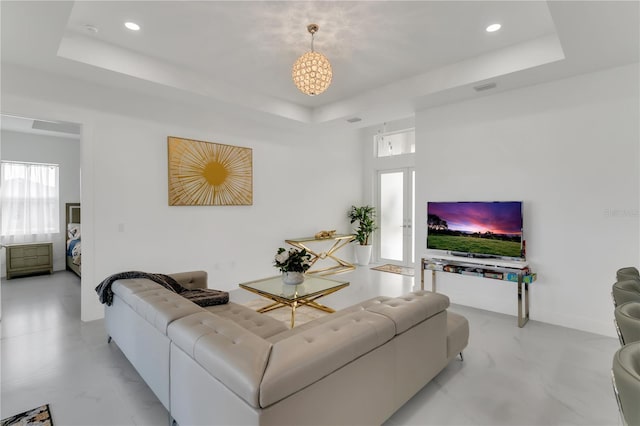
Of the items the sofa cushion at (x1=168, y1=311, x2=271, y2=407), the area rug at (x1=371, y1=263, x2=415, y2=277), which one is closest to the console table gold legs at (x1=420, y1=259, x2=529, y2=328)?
the area rug at (x1=371, y1=263, x2=415, y2=277)

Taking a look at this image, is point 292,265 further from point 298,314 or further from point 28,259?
point 28,259

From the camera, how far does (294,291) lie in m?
3.49

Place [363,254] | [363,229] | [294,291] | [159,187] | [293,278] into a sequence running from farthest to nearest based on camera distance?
1. [363,254]
2. [363,229]
3. [159,187]
4. [293,278]
5. [294,291]

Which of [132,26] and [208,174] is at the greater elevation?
[132,26]

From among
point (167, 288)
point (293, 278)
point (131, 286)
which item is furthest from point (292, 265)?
point (131, 286)

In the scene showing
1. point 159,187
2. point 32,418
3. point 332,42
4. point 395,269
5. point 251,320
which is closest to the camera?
point 32,418

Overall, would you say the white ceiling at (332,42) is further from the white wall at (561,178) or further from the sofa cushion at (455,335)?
the sofa cushion at (455,335)

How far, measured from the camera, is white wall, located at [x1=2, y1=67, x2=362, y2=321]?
377cm

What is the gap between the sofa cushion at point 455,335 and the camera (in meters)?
2.52

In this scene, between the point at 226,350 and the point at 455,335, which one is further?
the point at 455,335

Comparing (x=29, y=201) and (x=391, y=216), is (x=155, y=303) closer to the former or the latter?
(x=391, y=216)

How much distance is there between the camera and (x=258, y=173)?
5523 millimetres

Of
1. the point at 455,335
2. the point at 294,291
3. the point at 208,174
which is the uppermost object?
the point at 208,174

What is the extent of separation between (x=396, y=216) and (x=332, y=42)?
183 inches
